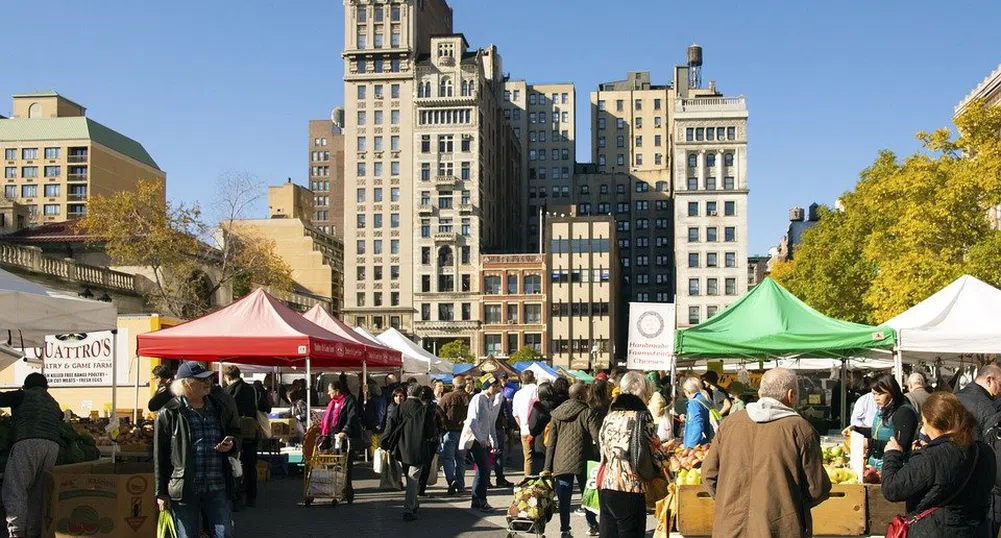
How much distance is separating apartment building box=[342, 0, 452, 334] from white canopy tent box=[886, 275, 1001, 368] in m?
93.1

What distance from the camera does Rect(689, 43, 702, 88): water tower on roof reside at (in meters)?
142

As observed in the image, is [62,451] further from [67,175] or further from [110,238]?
[67,175]

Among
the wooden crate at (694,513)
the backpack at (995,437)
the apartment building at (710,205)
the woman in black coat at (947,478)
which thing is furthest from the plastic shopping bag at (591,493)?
the apartment building at (710,205)

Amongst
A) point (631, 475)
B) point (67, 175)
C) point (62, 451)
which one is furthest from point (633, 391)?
point (67, 175)

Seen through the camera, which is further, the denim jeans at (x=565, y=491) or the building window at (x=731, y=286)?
the building window at (x=731, y=286)

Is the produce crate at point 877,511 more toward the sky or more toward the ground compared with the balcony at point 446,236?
more toward the ground

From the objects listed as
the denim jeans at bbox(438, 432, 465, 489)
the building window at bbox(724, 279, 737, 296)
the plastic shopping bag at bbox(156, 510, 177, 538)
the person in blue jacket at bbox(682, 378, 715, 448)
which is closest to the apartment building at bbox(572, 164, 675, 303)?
the building window at bbox(724, 279, 737, 296)

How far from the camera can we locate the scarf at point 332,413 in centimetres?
1638

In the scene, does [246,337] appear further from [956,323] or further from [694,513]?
[956,323]

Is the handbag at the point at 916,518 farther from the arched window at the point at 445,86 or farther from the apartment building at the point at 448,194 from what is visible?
the arched window at the point at 445,86

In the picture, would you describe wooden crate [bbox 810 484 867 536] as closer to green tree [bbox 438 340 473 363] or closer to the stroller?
the stroller

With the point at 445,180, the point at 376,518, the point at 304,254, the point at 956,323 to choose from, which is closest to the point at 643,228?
the point at 445,180

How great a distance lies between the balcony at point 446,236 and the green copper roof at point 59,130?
36.1 m

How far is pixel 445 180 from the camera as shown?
107m
